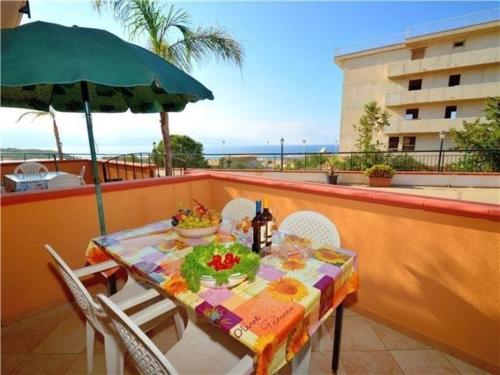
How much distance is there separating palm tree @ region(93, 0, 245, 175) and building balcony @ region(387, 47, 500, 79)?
1382cm

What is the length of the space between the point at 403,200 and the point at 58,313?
8.84 feet

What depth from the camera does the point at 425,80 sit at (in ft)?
45.5

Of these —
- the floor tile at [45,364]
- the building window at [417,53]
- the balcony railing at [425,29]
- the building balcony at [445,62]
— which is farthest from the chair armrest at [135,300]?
the building window at [417,53]

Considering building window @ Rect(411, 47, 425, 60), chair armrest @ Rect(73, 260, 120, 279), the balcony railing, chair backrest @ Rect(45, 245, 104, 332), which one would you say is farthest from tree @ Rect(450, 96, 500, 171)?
chair backrest @ Rect(45, 245, 104, 332)

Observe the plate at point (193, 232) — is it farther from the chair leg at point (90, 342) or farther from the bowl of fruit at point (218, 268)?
the chair leg at point (90, 342)

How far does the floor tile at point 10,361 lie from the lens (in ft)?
4.63

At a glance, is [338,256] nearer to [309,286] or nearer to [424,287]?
[309,286]

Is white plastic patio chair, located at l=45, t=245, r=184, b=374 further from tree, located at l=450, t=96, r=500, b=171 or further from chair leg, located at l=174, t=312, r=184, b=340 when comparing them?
tree, located at l=450, t=96, r=500, b=171

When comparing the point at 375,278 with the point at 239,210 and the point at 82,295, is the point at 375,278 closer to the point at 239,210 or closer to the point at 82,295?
the point at 239,210

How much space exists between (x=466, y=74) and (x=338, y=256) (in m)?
17.7

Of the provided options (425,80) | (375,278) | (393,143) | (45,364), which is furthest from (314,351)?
(425,80)

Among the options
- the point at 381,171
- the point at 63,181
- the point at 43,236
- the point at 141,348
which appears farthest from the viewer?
the point at 381,171

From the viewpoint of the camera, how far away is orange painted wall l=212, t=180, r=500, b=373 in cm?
134

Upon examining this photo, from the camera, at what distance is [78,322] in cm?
179
